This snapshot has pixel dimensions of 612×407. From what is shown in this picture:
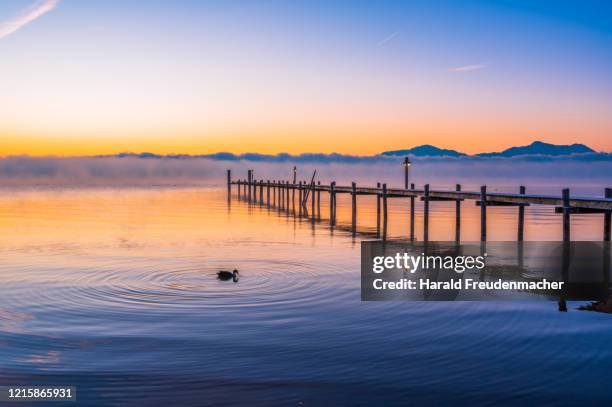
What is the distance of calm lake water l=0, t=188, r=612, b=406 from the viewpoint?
7.82m

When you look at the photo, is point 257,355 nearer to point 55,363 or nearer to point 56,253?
point 55,363

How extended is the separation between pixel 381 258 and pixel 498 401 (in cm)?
1452

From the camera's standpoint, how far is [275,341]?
10.2 m

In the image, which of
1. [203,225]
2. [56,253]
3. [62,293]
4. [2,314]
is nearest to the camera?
[2,314]

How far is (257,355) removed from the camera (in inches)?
368

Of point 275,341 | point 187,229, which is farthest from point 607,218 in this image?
point 187,229

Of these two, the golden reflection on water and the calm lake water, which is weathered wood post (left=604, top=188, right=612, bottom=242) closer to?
the calm lake water

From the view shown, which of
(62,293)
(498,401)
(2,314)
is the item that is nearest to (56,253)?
(62,293)

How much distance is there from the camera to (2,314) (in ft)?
40.2

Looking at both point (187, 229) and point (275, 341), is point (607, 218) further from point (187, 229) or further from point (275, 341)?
point (187, 229)

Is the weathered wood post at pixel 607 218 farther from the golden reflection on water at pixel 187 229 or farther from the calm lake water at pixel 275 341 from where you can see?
the golden reflection on water at pixel 187 229

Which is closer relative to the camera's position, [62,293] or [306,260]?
[62,293]

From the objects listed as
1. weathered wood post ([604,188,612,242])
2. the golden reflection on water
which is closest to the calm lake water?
the golden reflection on water

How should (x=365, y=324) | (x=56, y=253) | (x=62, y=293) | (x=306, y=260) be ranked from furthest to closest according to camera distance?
(x=56, y=253), (x=306, y=260), (x=62, y=293), (x=365, y=324)
